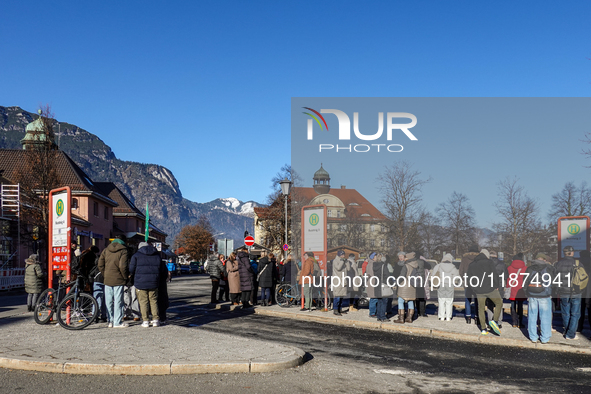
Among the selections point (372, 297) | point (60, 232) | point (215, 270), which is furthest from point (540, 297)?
point (215, 270)

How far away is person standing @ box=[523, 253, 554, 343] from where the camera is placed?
33.8ft

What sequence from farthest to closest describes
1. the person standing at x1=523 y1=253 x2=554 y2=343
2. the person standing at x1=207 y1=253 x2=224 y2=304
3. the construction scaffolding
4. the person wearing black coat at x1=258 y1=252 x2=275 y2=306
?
the construction scaffolding < the person standing at x1=207 y1=253 x2=224 y2=304 < the person wearing black coat at x1=258 y1=252 x2=275 y2=306 < the person standing at x1=523 y1=253 x2=554 y2=343

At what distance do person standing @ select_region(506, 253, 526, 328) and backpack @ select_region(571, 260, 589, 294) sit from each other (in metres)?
1.55

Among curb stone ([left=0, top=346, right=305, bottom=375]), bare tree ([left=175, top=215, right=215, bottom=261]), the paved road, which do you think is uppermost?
curb stone ([left=0, top=346, right=305, bottom=375])

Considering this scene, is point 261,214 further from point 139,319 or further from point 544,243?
point 139,319

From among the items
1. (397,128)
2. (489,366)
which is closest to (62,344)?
(489,366)

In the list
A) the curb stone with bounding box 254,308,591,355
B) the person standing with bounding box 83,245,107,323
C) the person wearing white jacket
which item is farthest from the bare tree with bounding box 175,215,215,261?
the person standing with bounding box 83,245,107,323

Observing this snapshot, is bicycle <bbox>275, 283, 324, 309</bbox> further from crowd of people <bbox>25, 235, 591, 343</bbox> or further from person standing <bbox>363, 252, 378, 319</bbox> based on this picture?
person standing <bbox>363, 252, 378, 319</bbox>

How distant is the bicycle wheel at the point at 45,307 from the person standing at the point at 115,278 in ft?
4.59

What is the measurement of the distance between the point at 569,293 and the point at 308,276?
284 inches

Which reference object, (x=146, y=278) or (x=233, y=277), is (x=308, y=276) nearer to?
(x=233, y=277)

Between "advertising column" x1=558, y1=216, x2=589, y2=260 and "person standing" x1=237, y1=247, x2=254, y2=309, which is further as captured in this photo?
"advertising column" x1=558, y1=216, x2=589, y2=260

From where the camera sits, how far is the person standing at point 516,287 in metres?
12.2

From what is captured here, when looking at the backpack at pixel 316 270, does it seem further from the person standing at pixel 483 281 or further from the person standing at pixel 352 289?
the person standing at pixel 483 281
